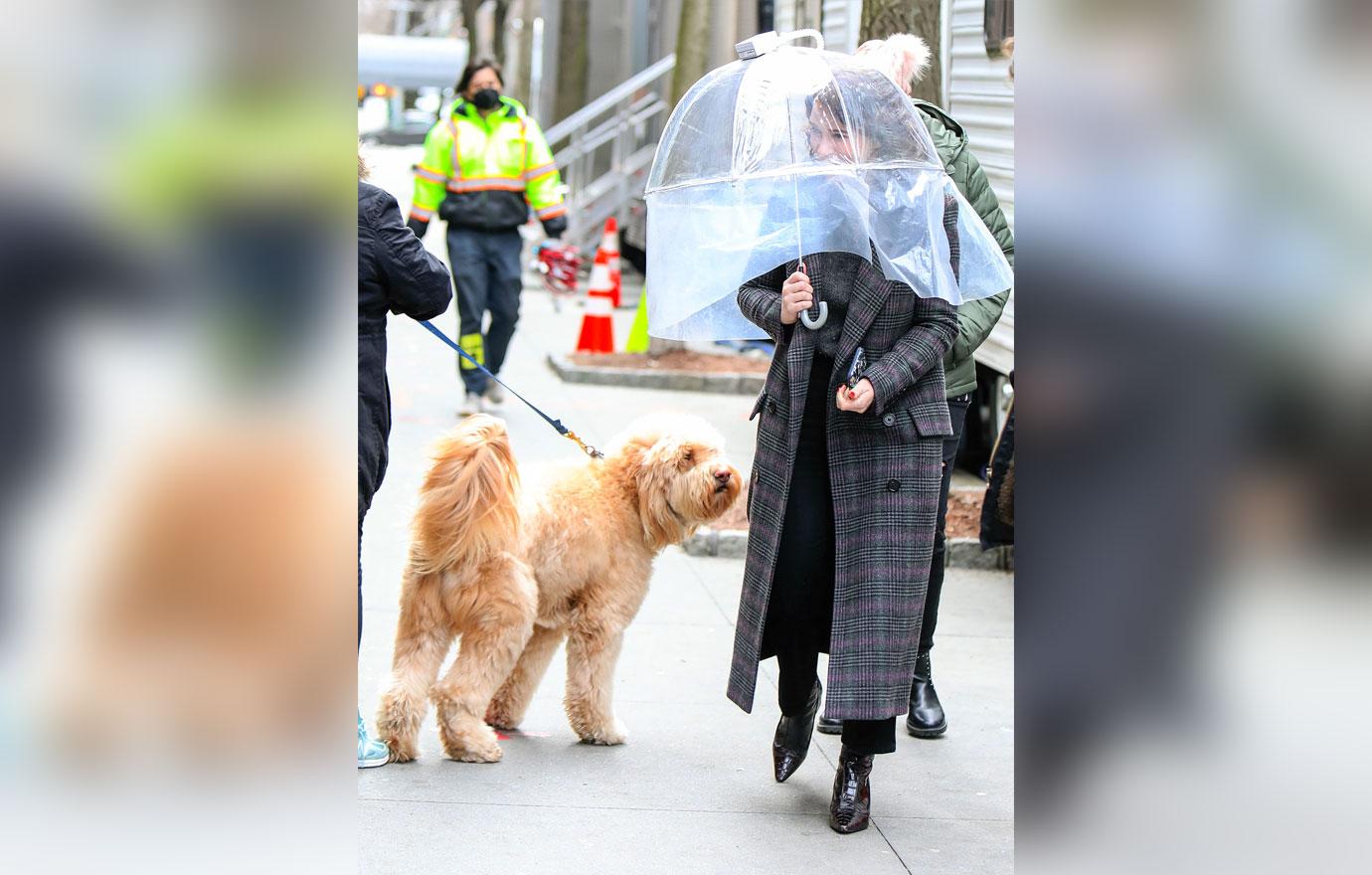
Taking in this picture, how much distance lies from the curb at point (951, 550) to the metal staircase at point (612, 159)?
1265cm

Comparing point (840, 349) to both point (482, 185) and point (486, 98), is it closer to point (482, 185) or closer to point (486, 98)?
point (482, 185)

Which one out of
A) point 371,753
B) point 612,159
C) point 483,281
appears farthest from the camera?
point 612,159

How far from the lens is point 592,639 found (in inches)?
198

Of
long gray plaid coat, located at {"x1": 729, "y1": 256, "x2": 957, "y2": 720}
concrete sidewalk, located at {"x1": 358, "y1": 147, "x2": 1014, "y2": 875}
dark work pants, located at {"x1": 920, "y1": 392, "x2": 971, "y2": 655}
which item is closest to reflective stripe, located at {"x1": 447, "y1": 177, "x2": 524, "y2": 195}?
concrete sidewalk, located at {"x1": 358, "y1": 147, "x2": 1014, "y2": 875}

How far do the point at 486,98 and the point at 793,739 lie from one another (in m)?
6.75

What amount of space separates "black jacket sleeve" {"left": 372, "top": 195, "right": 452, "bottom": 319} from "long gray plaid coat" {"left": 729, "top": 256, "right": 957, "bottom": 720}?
3.05ft

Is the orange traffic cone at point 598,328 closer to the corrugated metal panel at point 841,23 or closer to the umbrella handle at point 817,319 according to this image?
the corrugated metal panel at point 841,23

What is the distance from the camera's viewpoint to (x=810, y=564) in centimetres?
455

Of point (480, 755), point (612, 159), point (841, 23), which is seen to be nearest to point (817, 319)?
point (480, 755)

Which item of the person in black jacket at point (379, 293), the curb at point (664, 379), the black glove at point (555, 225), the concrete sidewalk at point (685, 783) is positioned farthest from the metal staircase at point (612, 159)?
the person in black jacket at point (379, 293)
